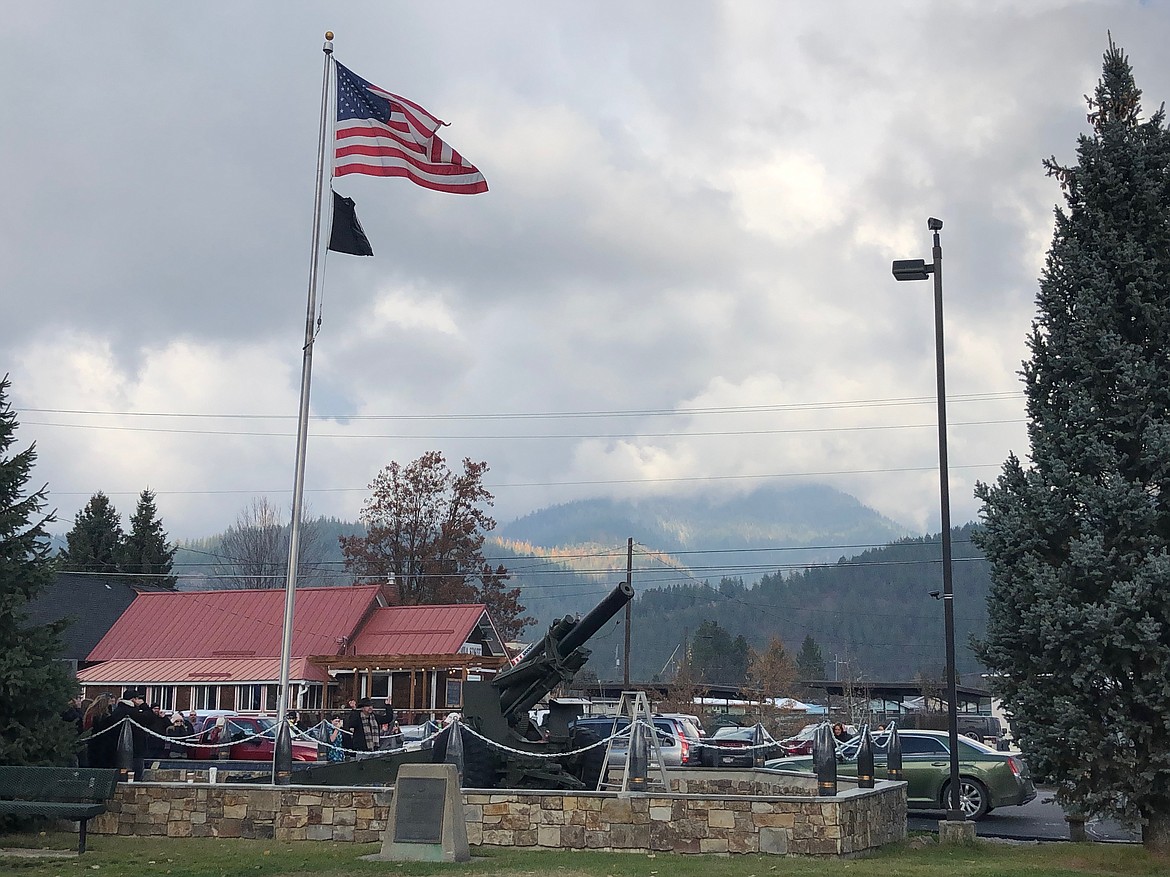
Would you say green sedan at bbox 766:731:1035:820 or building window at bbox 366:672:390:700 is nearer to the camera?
green sedan at bbox 766:731:1035:820

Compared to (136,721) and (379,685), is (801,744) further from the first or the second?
(379,685)

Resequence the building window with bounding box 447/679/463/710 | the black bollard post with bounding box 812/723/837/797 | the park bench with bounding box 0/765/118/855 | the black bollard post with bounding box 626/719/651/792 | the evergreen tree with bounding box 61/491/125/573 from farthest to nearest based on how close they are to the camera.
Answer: the evergreen tree with bounding box 61/491/125/573, the building window with bounding box 447/679/463/710, the black bollard post with bounding box 626/719/651/792, the black bollard post with bounding box 812/723/837/797, the park bench with bounding box 0/765/118/855

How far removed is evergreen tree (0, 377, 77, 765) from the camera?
1524 cm

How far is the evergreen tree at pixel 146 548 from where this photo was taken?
69.5 meters

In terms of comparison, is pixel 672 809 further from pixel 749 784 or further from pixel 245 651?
pixel 245 651

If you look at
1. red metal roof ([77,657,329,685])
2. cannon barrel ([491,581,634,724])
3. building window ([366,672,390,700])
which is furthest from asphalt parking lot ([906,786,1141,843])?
red metal roof ([77,657,329,685])

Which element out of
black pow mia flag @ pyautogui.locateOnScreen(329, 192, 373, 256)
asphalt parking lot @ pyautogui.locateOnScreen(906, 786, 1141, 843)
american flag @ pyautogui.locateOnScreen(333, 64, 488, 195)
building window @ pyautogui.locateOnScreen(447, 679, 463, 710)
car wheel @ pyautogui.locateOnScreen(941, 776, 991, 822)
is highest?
american flag @ pyautogui.locateOnScreen(333, 64, 488, 195)

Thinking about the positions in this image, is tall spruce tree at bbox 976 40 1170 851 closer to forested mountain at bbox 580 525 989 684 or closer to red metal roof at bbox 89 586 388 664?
red metal roof at bbox 89 586 388 664

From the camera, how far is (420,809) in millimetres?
13211

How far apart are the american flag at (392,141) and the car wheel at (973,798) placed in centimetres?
1284

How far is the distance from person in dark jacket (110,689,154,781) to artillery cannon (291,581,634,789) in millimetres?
2437

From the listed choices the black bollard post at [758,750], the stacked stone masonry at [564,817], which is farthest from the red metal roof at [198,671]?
the stacked stone masonry at [564,817]

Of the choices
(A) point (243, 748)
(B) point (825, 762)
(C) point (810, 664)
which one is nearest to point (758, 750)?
(B) point (825, 762)

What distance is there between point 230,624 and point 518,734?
104 feet
